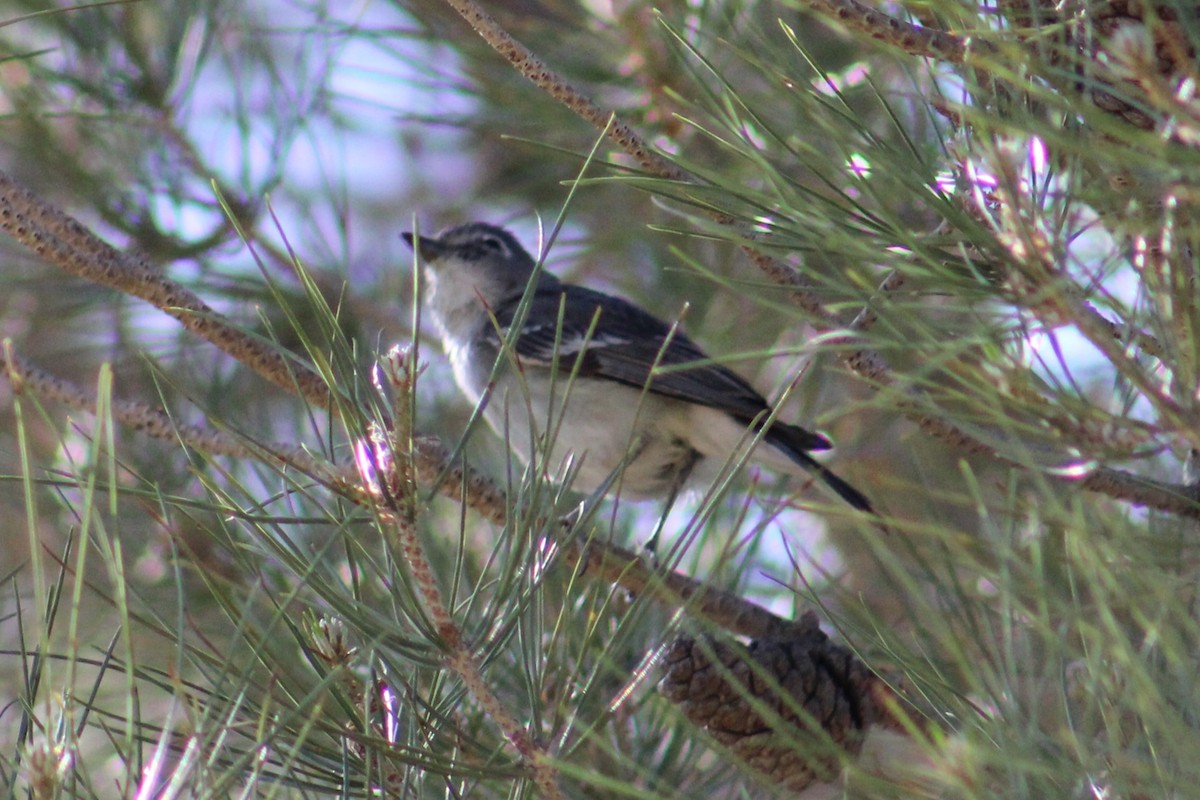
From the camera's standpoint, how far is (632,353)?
3.71m

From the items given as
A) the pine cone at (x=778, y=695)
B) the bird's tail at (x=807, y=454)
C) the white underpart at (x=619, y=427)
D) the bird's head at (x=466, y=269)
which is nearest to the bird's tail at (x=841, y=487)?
the bird's tail at (x=807, y=454)

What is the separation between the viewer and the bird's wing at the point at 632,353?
3500 millimetres

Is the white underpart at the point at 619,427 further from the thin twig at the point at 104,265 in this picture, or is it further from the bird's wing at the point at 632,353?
the thin twig at the point at 104,265

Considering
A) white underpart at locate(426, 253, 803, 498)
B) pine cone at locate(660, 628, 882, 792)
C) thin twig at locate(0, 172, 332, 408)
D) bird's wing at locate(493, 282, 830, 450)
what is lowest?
pine cone at locate(660, 628, 882, 792)

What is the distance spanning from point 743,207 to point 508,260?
10.2 ft

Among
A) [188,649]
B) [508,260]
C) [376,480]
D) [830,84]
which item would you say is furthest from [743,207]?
[508,260]

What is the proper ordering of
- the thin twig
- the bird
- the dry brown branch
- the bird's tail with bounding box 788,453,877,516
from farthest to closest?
the bird, the bird's tail with bounding box 788,453,877,516, the thin twig, the dry brown branch

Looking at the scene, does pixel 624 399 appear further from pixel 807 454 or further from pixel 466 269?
pixel 466 269

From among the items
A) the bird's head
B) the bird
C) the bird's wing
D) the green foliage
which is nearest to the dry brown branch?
the green foliage

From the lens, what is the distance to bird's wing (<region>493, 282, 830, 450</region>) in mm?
3500

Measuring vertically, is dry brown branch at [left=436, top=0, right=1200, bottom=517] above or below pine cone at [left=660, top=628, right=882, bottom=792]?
above

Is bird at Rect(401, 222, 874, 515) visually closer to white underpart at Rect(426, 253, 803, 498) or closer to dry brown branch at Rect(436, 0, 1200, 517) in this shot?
white underpart at Rect(426, 253, 803, 498)

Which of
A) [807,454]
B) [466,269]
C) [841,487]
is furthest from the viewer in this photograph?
[466,269]

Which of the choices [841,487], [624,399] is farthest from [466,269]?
[841,487]
